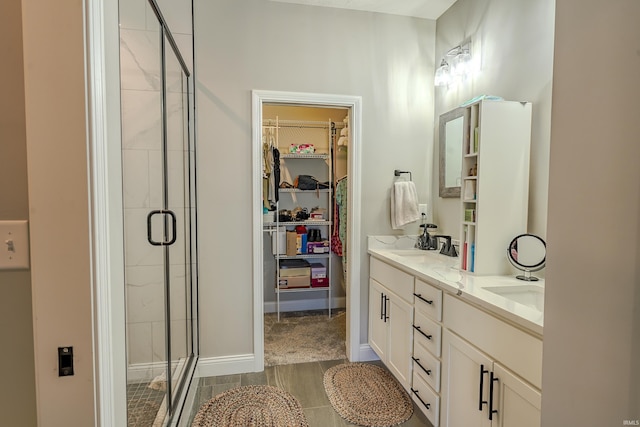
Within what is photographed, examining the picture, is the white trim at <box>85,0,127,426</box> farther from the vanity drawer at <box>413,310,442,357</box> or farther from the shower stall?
the vanity drawer at <box>413,310,442,357</box>

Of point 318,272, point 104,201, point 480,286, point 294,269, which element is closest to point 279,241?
point 294,269

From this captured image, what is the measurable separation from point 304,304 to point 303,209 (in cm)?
112

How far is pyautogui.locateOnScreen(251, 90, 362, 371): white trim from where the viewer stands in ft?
7.70

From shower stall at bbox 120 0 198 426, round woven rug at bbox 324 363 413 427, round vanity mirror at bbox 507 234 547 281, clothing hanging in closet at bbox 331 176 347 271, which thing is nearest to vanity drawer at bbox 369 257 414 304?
round vanity mirror at bbox 507 234 547 281

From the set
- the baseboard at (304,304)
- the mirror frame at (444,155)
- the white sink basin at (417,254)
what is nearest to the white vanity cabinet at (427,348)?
the white sink basin at (417,254)

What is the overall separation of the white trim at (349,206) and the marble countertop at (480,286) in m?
0.26

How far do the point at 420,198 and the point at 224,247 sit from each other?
1611 millimetres

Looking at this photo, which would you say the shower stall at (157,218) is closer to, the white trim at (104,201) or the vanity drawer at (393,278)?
the white trim at (104,201)

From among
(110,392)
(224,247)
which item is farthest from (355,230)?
(110,392)

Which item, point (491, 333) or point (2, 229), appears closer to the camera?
point (2, 229)

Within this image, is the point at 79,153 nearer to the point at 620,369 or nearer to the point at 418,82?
the point at 620,369

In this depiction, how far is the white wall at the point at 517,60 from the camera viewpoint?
1670mm

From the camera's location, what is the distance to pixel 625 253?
59 centimetres

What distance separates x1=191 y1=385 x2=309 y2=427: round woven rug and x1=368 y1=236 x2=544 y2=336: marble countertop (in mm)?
1123
